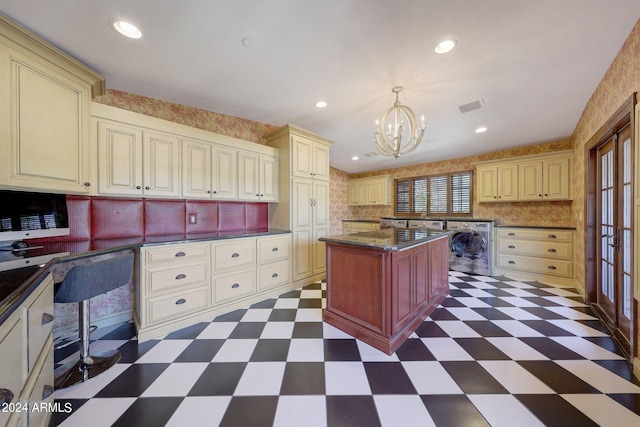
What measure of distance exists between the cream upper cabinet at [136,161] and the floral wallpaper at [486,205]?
13.4 feet

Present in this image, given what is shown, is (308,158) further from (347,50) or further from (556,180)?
(556,180)

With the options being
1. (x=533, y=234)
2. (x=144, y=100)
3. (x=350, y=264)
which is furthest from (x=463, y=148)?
(x=144, y=100)

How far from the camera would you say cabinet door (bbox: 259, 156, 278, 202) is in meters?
3.20

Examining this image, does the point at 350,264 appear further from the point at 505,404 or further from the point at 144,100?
the point at 144,100

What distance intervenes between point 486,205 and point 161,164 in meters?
5.49

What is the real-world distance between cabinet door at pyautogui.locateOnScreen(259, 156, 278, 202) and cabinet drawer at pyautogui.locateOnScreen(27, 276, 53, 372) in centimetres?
218

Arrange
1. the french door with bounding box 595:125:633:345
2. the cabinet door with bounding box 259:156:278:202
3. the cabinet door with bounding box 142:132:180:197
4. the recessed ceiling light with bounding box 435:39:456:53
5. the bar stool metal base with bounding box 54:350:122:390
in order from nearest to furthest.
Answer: the bar stool metal base with bounding box 54:350:122:390, the recessed ceiling light with bounding box 435:39:456:53, the french door with bounding box 595:125:633:345, the cabinet door with bounding box 142:132:180:197, the cabinet door with bounding box 259:156:278:202

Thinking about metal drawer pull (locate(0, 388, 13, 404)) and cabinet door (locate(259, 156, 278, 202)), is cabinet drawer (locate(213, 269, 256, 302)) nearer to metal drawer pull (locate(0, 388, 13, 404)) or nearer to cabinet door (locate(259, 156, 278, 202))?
cabinet door (locate(259, 156, 278, 202))

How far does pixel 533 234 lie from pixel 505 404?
11.1 ft

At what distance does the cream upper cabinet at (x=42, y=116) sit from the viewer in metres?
1.42

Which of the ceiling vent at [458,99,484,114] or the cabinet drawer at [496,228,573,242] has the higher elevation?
the ceiling vent at [458,99,484,114]

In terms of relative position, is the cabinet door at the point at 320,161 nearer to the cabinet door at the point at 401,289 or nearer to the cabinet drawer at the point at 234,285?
the cabinet drawer at the point at 234,285

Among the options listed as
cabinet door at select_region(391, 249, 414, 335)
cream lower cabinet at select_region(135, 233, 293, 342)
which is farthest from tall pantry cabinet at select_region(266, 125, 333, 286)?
cabinet door at select_region(391, 249, 414, 335)

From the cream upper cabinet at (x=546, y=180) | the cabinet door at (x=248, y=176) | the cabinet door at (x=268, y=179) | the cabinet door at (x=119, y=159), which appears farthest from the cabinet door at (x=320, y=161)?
the cream upper cabinet at (x=546, y=180)
